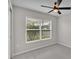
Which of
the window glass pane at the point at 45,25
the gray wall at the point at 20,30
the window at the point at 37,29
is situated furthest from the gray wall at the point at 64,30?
the gray wall at the point at 20,30

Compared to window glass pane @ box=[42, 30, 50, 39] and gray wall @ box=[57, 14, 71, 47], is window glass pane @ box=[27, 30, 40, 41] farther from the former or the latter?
gray wall @ box=[57, 14, 71, 47]

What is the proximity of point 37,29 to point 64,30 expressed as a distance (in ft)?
8.08

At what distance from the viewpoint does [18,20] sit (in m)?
4.06

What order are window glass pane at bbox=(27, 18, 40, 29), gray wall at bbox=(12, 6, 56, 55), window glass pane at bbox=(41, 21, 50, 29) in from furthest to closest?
window glass pane at bbox=(41, 21, 50, 29) → window glass pane at bbox=(27, 18, 40, 29) → gray wall at bbox=(12, 6, 56, 55)

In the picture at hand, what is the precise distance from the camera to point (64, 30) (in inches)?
256

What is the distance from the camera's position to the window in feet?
15.7

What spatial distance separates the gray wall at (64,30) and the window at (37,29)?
0.97 m

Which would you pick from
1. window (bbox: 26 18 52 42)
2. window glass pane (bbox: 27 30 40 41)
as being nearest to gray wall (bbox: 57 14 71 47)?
window (bbox: 26 18 52 42)

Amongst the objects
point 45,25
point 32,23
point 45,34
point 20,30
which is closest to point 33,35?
point 32,23

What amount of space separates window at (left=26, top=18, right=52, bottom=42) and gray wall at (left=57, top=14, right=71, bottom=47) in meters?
0.97

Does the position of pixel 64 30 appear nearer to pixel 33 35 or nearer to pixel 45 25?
pixel 45 25
